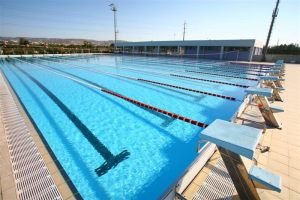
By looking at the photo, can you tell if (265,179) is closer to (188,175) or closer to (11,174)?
(188,175)

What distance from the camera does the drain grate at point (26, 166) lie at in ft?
6.95

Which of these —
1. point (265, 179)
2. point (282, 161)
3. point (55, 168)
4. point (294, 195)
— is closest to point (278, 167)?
point (282, 161)

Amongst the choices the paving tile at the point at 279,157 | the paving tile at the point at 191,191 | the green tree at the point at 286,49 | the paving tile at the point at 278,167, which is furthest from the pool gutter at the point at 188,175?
the green tree at the point at 286,49

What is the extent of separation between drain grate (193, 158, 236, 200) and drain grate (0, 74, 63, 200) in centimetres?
175

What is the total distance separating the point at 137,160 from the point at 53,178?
137 cm

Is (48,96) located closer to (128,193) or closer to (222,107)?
(128,193)

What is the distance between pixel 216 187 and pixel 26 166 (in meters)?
2.69

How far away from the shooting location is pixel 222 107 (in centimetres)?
591

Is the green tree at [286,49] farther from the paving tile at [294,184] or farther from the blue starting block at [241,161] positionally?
the blue starting block at [241,161]

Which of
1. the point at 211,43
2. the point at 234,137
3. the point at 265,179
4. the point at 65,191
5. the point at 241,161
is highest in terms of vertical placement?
the point at 211,43

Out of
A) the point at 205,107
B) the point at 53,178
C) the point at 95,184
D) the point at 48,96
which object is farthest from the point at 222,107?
the point at 48,96

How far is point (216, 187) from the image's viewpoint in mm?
2148

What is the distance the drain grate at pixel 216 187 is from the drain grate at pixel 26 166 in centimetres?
175

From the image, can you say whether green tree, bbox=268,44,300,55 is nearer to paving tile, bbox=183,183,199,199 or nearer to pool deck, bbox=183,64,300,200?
pool deck, bbox=183,64,300,200
